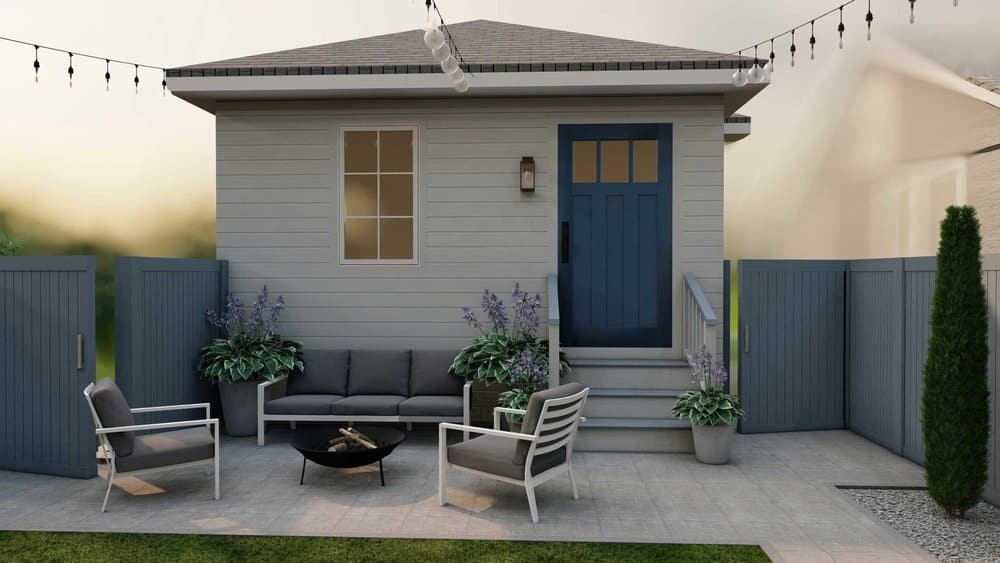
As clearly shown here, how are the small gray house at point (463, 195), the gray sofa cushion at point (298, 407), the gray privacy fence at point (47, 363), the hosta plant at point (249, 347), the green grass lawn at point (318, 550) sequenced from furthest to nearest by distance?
1. the small gray house at point (463, 195)
2. the hosta plant at point (249, 347)
3. the gray sofa cushion at point (298, 407)
4. the gray privacy fence at point (47, 363)
5. the green grass lawn at point (318, 550)

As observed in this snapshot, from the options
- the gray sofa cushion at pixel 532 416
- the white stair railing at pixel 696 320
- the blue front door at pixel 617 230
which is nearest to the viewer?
the gray sofa cushion at pixel 532 416

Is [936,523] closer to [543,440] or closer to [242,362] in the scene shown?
[543,440]

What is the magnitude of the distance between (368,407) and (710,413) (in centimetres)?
292

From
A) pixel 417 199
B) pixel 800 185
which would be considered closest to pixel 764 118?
pixel 800 185

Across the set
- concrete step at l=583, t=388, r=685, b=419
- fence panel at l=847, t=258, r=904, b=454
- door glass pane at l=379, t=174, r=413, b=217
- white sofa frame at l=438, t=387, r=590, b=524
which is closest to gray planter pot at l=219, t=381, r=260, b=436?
door glass pane at l=379, t=174, r=413, b=217

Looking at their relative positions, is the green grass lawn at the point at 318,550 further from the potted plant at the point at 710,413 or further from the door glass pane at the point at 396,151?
the door glass pane at the point at 396,151

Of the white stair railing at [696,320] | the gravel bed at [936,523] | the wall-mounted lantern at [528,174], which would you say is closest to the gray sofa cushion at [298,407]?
the wall-mounted lantern at [528,174]

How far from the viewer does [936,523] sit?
4.41 m

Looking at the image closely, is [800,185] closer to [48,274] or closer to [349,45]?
[349,45]

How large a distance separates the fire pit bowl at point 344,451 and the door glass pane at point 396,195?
2653mm

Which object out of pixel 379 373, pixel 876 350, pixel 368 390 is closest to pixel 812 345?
pixel 876 350

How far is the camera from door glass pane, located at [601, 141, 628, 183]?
278 inches

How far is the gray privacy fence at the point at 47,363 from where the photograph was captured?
5234 mm

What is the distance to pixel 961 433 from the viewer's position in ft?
14.2
